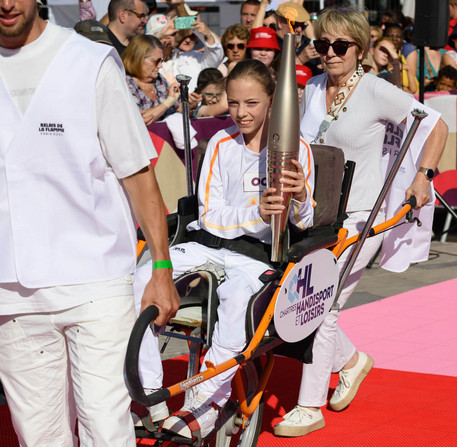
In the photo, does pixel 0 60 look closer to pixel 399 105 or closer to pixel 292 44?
pixel 292 44

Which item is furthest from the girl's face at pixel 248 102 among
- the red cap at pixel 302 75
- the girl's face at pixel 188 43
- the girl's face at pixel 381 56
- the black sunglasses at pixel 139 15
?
the girl's face at pixel 381 56

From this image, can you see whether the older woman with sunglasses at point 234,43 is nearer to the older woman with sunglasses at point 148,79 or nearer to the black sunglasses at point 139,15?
the black sunglasses at point 139,15

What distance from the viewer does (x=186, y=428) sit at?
354 centimetres

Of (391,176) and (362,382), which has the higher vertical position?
(391,176)

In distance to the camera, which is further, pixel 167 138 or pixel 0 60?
pixel 167 138

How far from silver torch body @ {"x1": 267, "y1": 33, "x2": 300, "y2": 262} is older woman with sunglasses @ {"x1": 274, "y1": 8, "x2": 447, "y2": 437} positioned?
3.61 ft

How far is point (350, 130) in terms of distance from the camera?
15.0 ft

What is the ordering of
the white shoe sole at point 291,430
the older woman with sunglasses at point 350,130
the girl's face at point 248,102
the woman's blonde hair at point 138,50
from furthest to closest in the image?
the woman's blonde hair at point 138,50
the older woman with sunglasses at point 350,130
the white shoe sole at point 291,430
the girl's face at point 248,102

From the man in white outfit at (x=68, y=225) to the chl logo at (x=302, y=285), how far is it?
3.22 ft

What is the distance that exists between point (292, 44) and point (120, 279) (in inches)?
44.1

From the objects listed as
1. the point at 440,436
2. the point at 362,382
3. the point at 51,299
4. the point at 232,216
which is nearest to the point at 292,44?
the point at 232,216

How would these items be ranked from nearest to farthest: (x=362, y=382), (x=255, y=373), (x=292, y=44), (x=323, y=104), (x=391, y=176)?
(x=292, y=44)
(x=255, y=373)
(x=391, y=176)
(x=323, y=104)
(x=362, y=382)

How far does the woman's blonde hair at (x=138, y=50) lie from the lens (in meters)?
7.34

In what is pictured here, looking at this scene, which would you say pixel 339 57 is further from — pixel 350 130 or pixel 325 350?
pixel 325 350
